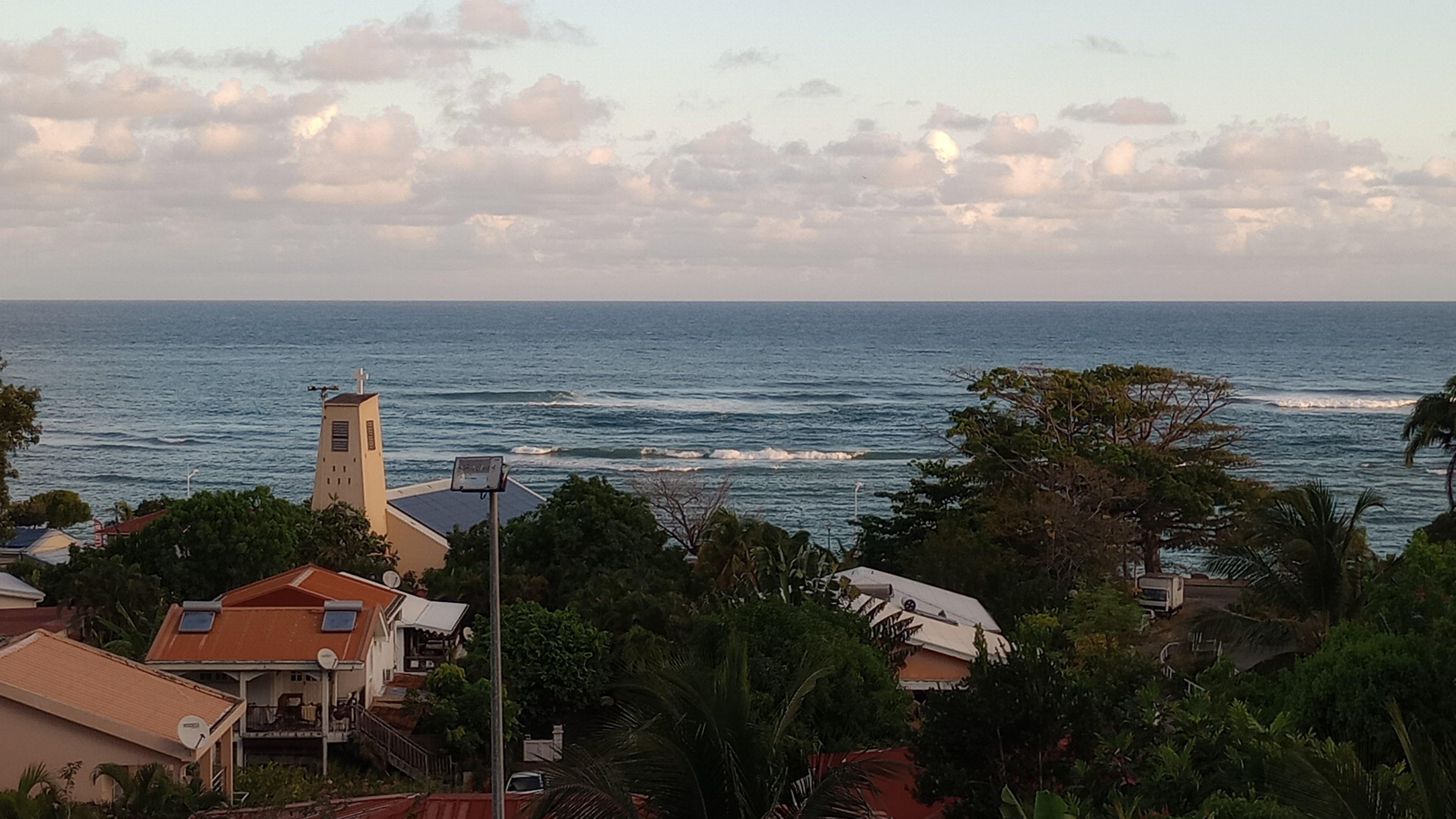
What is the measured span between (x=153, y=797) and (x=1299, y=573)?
49.9ft

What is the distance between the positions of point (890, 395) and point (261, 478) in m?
58.2

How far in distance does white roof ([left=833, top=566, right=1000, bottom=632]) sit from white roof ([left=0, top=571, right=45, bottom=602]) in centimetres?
1786

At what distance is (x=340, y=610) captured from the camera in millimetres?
24938

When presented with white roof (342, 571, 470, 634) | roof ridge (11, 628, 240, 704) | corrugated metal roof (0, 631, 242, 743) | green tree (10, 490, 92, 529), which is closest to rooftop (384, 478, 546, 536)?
white roof (342, 571, 470, 634)

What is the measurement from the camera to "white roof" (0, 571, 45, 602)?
103ft

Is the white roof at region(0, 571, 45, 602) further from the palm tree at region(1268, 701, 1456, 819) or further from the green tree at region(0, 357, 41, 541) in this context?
the palm tree at region(1268, 701, 1456, 819)

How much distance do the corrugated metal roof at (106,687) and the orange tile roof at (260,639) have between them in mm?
3453

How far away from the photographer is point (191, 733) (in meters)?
17.5

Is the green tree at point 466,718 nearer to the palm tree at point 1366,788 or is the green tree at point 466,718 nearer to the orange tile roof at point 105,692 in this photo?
the orange tile roof at point 105,692

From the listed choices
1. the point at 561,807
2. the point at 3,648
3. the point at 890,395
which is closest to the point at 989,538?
the point at 3,648

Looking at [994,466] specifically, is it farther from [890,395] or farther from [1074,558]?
[890,395]

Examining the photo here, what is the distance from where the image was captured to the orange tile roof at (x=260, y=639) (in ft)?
77.8

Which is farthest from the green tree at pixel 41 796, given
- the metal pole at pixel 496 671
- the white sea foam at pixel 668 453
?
the white sea foam at pixel 668 453

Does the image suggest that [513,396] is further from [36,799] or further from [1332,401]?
[36,799]
